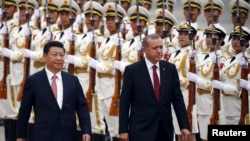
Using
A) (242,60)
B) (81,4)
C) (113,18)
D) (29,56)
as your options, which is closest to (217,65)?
(242,60)

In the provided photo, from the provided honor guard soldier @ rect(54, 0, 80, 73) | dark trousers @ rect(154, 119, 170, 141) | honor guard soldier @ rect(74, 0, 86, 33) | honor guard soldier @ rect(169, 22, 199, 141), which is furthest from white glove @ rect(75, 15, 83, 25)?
dark trousers @ rect(154, 119, 170, 141)

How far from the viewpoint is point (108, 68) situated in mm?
16031

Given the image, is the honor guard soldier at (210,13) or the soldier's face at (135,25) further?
the soldier's face at (135,25)

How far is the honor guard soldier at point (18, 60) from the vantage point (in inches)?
677

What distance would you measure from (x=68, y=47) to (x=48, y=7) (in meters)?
1.23

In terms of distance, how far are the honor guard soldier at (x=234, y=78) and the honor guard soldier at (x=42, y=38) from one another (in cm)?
314

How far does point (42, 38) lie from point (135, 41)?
1797 millimetres

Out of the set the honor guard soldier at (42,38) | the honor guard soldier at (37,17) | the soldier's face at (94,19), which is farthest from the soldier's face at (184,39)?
the honor guard soldier at (37,17)

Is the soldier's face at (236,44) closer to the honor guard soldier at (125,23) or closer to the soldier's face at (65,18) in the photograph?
the honor guard soldier at (125,23)

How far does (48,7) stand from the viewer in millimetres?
17656

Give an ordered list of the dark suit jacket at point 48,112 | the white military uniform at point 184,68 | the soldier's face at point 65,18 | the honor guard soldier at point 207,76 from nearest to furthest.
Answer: the dark suit jacket at point 48,112, the honor guard soldier at point 207,76, the white military uniform at point 184,68, the soldier's face at point 65,18

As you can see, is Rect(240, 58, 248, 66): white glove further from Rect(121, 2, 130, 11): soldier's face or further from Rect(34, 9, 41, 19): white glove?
Rect(34, 9, 41, 19): white glove

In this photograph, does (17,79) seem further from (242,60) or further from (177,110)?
(177,110)

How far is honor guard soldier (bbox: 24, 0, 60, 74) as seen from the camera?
16.9 metres
